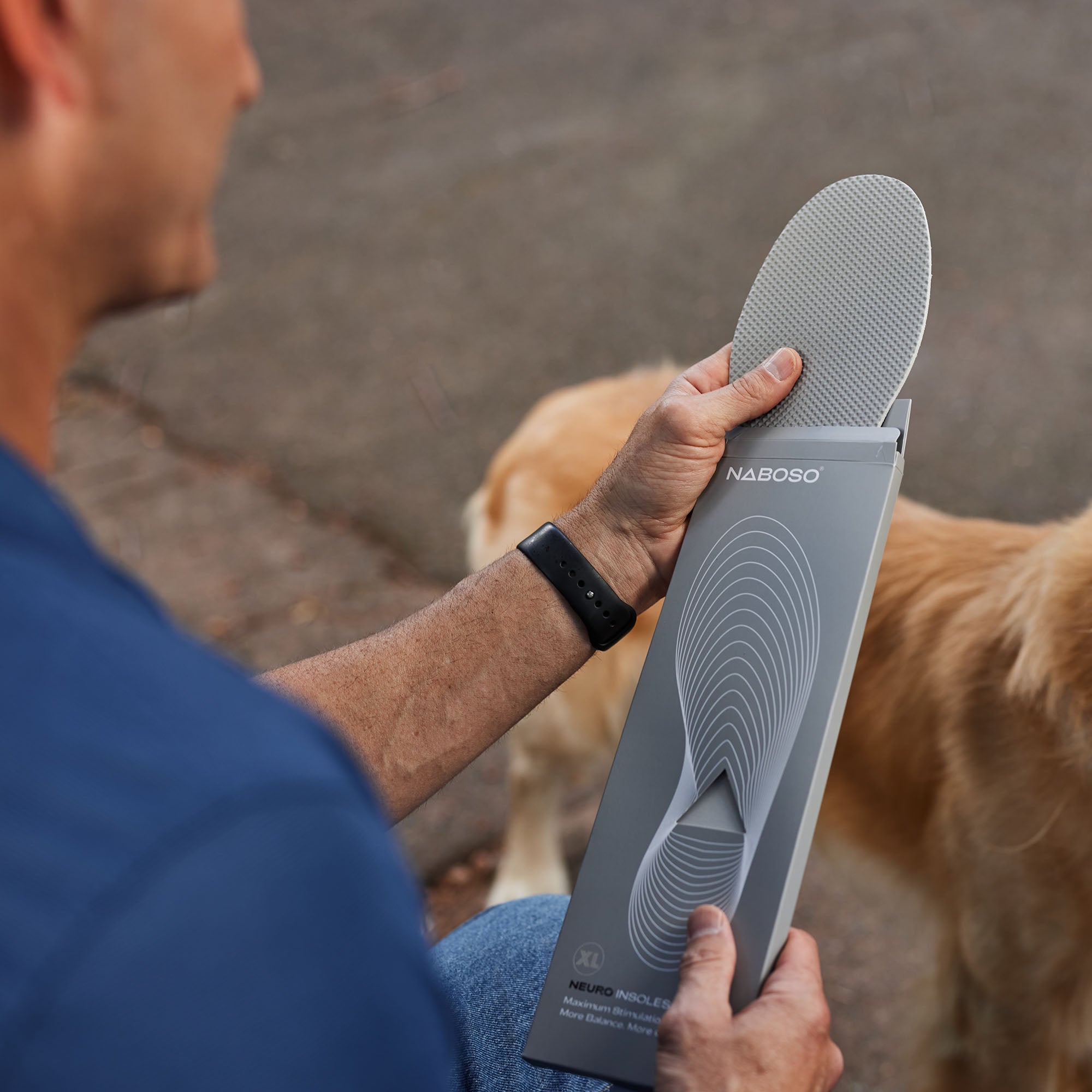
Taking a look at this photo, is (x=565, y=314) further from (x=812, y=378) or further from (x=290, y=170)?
(x=812, y=378)

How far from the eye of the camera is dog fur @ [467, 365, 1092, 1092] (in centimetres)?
142

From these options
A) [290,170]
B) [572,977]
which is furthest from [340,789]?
[290,170]

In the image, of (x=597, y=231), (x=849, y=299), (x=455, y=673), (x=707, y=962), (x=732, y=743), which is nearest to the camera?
(x=707, y=962)

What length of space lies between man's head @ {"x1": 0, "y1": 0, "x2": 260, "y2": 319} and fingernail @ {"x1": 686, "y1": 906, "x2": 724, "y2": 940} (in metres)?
0.59

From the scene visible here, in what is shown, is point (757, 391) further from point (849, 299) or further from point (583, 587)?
point (583, 587)

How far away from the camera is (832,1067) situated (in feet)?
2.85

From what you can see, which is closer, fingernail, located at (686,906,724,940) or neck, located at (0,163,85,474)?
neck, located at (0,163,85,474)

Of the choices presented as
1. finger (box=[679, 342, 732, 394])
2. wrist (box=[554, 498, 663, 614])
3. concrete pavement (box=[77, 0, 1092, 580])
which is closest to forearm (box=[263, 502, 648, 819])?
wrist (box=[554, 498, 663, 614])

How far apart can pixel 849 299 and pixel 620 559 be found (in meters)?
0.37

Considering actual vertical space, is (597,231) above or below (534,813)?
above

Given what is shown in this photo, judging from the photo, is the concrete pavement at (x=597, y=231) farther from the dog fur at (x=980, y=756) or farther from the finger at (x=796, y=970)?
the finger at (x=796, y=970)

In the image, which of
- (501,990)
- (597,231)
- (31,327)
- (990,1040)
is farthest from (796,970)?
(597,231)

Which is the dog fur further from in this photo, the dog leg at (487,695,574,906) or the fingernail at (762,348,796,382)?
the fingernail at (762,348,796,382)

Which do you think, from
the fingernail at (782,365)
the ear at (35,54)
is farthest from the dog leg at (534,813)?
the ear at (35,54)
